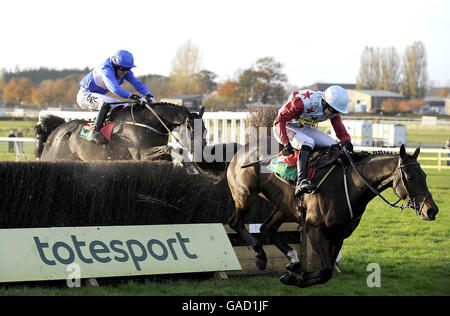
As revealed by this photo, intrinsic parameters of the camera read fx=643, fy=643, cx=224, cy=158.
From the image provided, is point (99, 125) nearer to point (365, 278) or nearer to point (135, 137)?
point (135, 137)

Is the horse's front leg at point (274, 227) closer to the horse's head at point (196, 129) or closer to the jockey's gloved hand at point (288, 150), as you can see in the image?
the jockey's gloved hand at point (288, 150)

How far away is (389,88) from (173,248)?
9281 centimetres

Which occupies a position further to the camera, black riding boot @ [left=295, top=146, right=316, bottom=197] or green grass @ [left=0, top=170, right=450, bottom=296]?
green grass @ [left=0, top=170, right=450, bottom=296]

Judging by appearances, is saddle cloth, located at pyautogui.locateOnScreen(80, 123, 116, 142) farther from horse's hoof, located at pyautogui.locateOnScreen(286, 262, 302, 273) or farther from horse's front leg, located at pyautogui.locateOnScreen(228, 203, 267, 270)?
horse's hoof, located at pyautogui.locateOnScreen(286, 262, 302, 273)

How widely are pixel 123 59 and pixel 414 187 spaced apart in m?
3.94

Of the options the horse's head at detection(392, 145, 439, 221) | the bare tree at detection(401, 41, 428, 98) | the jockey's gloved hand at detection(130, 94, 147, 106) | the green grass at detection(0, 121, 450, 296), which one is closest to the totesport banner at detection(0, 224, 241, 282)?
the green grass at detection(0, 121, 450, 296)

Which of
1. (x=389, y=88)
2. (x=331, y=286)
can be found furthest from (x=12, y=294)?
(x=389, y=88)

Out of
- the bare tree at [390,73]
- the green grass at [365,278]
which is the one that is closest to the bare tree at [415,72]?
the bare tree at [390,73]

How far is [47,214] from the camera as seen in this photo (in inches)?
220

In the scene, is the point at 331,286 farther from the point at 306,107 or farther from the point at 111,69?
the point at 111,69

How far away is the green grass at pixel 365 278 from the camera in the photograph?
5.39 metres

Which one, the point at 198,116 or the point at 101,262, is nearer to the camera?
the point at 101,262

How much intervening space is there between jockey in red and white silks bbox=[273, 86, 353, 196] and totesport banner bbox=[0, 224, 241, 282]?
1.09 m

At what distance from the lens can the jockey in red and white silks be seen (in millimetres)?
5402
